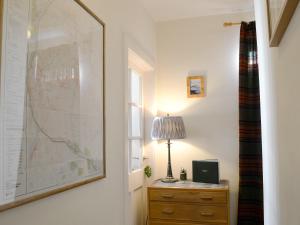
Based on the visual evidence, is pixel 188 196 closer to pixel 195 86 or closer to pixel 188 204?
pixel 188 204

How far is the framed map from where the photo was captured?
3.18ft

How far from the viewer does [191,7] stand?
112 inches

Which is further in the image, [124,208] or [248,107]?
[248,107]

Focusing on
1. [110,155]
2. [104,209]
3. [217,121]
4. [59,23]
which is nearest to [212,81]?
[217,121]

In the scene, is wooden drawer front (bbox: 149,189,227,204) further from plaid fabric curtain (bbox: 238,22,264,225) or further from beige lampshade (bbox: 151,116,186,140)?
beige lampshade (bbox: 151,116,186,140)

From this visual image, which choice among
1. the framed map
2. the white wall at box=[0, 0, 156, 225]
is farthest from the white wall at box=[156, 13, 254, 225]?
the framed map

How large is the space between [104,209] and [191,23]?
2183 millimetres

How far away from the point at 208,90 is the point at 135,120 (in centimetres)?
83

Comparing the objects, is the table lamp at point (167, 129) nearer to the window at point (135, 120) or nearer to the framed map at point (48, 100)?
the window at point (135, 120)

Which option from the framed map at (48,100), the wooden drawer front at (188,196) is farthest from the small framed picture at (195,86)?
the framed map at (48,100)

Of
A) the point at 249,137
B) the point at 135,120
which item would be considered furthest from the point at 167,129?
the point at 249,137

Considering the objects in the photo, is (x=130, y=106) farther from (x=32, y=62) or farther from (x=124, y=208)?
(x=32, y=62)

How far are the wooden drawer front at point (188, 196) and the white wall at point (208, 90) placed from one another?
0.46 meters

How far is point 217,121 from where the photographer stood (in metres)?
2.93
